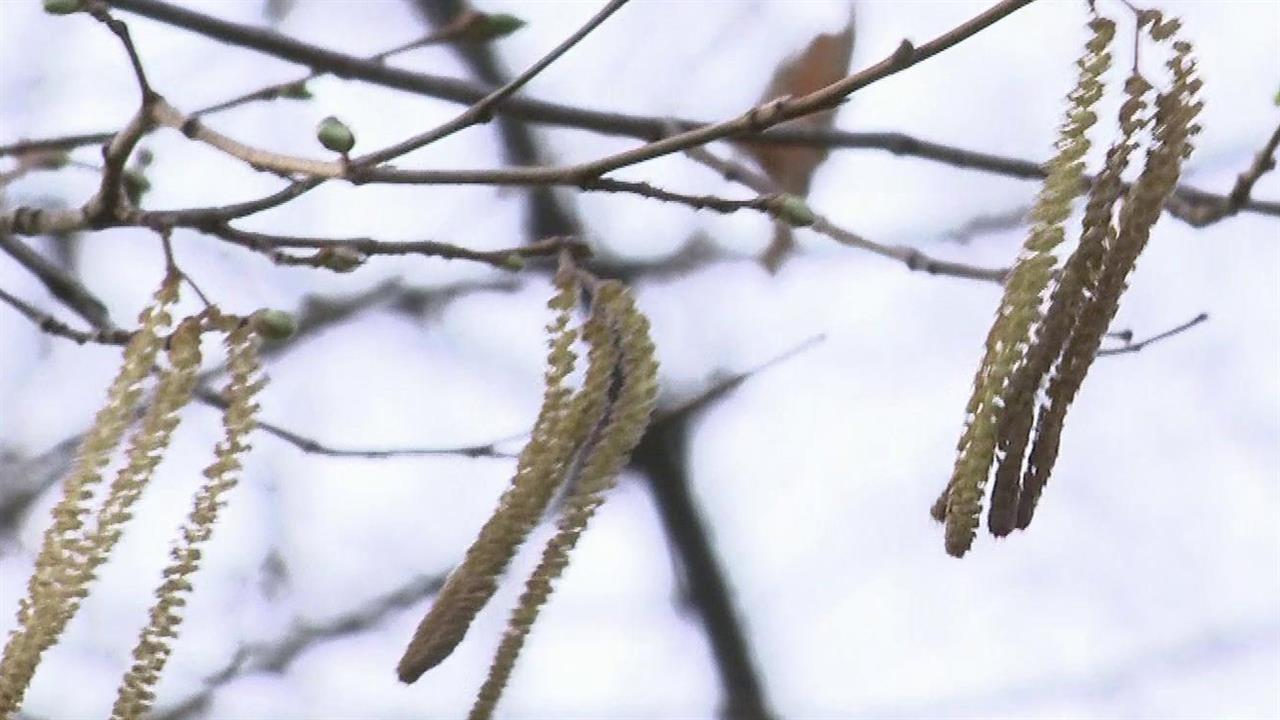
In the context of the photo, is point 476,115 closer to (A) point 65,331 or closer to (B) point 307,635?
(A) point 65,331

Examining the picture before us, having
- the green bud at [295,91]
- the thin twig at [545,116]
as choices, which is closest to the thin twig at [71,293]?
the thin twig at [545,116]

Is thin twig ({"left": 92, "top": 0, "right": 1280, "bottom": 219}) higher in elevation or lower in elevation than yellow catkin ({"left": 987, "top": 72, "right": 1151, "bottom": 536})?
higher

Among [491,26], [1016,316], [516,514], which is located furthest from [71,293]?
[1016,316]

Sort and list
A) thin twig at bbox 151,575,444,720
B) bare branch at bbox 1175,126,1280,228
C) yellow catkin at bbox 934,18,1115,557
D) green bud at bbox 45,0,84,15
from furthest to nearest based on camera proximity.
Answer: thin twig at bbox 151,575,444,720 → bare branch at bbox 1175,126,1280,228 → green bud at bbox 45,0,84,15 → yellow catkin at bbox 934,18,1115,557

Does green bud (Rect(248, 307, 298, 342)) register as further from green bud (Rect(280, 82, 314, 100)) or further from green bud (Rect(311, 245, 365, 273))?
green bud (Rect(280, 82, 314, 100))

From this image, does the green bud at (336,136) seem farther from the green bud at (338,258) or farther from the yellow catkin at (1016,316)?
the yellow catkin at (1016,316)

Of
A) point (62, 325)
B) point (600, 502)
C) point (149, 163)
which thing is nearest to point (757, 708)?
point (149, 163)

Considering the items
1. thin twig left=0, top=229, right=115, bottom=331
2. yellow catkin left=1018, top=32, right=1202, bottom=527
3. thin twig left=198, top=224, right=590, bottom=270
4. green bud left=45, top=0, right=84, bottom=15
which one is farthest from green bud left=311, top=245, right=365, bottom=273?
thin twig left=0, top=229, right=115, bottom=331
